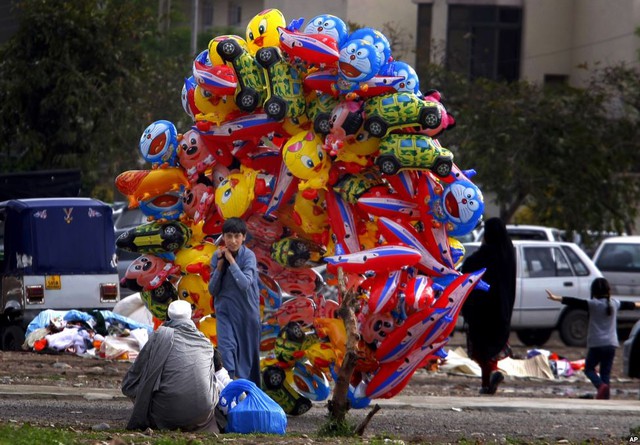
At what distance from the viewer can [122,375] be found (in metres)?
15.5

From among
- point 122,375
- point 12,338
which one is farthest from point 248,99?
point 12,338

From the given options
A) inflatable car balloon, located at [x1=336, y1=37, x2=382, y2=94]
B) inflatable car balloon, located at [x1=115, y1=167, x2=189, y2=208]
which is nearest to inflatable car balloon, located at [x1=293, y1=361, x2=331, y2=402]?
inflatable car balloon, located at [x1=115, y1=167, x2=189, y2=208]

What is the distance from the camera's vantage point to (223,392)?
32.7ft

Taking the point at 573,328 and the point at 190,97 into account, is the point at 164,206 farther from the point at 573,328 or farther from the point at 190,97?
the point at 573,328

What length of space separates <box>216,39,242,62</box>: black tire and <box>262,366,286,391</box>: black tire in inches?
110

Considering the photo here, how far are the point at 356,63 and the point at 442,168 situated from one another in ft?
3.76

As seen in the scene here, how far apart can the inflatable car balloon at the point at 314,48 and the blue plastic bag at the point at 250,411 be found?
2937mm

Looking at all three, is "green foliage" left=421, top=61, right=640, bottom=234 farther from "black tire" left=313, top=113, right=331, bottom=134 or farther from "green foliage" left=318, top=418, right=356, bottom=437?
"green foliage" left=318, top=418, right=356, bottom=437

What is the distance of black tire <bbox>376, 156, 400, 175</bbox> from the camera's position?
1100cm

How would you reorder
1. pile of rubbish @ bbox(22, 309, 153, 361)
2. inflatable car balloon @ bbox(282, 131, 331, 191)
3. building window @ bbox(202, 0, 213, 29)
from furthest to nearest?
building window @ bbox(202, 0, 213, 29), pile of rubbish @ bbox(22, 309, 153, 361), inflatable car balloon @ bbox(282, 131, 331, 191)

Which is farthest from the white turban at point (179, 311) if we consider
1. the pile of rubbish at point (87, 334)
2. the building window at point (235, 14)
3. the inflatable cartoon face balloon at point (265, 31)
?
the building window at point (235, 14)

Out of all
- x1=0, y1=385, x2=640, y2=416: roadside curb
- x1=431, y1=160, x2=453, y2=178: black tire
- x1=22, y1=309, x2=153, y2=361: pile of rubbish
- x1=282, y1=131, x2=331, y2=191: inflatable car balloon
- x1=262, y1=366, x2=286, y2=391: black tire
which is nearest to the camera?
x1=431, y1=160, x2=453, y2=178: black tire

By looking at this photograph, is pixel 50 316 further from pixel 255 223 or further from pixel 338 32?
pixel 338 32

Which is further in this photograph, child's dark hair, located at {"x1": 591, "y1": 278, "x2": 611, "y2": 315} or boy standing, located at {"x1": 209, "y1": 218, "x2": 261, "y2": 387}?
child's dark hair, located at {"x1": 591, "y1": 278, "x2": 611, "y2": 315}
